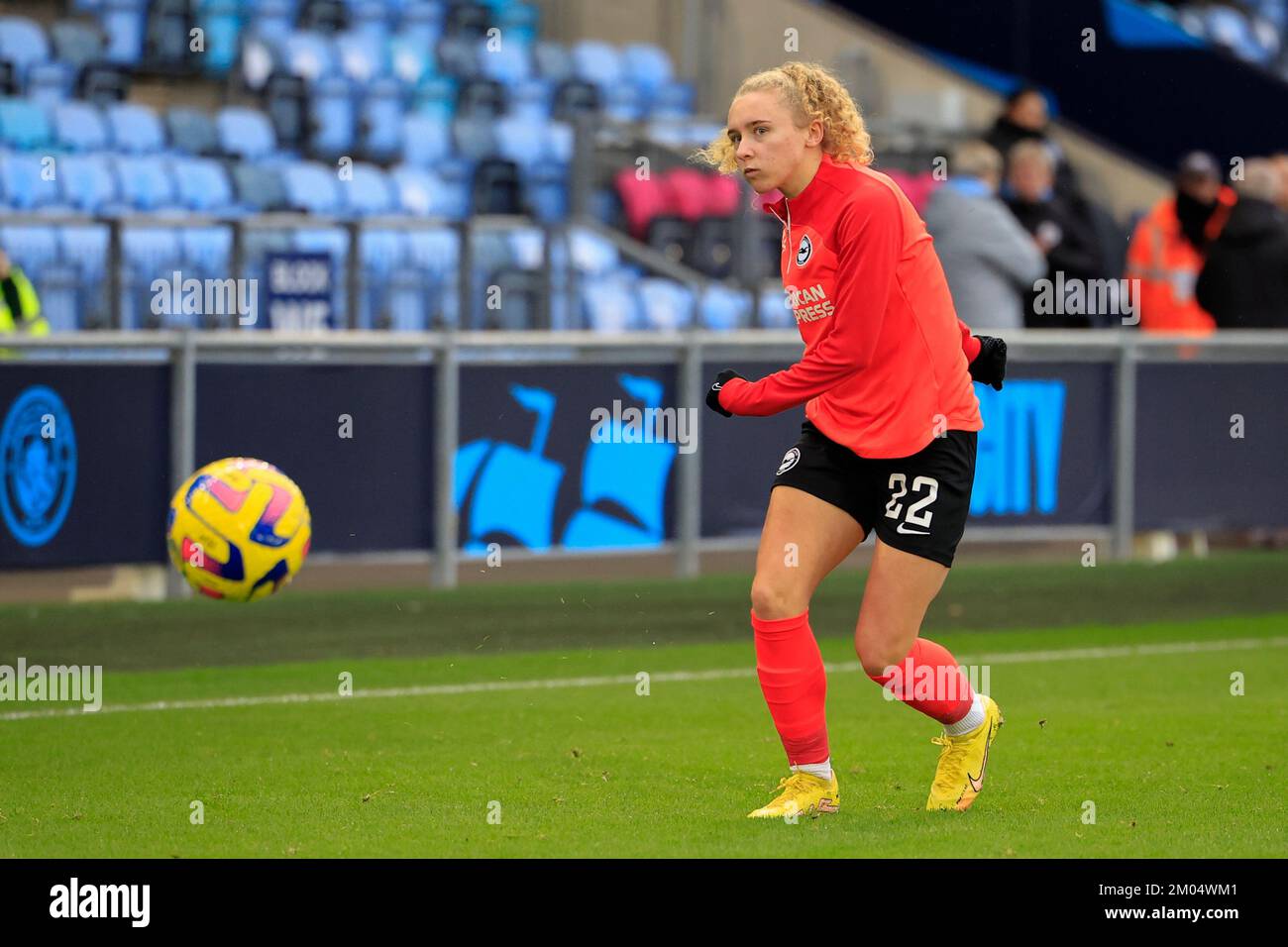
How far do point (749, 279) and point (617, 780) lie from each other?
39.7 ft

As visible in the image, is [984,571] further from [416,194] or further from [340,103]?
[340,103]

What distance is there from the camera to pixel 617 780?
8070 millimetres

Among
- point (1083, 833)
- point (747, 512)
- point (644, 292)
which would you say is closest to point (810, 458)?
point (1083, 833)

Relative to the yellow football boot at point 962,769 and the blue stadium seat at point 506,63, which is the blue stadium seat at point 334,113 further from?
the yellow football boot at point 962,769

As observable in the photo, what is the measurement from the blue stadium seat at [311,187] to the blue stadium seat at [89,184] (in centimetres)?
147

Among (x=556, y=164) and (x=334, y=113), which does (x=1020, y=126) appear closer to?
(x=556, y=164)

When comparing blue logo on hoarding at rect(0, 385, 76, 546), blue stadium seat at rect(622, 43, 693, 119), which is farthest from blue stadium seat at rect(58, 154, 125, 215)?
blue stadium seat at rect(622, 43, 693, 119)

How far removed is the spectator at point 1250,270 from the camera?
1683cm

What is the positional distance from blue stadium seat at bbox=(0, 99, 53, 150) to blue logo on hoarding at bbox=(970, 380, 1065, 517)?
Answer: 24.7 ft

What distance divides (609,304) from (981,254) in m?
3.85

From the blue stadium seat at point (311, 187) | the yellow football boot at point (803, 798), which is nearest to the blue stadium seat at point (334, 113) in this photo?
the blue stadium seat at point (311, 187)

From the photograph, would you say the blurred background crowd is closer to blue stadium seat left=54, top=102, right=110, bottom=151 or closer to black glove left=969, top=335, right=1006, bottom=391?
blue stadium seat left=54, top=102, right=110, bottom=151

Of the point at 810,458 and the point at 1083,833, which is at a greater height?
the point at 810,458

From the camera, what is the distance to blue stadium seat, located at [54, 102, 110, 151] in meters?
18.1
